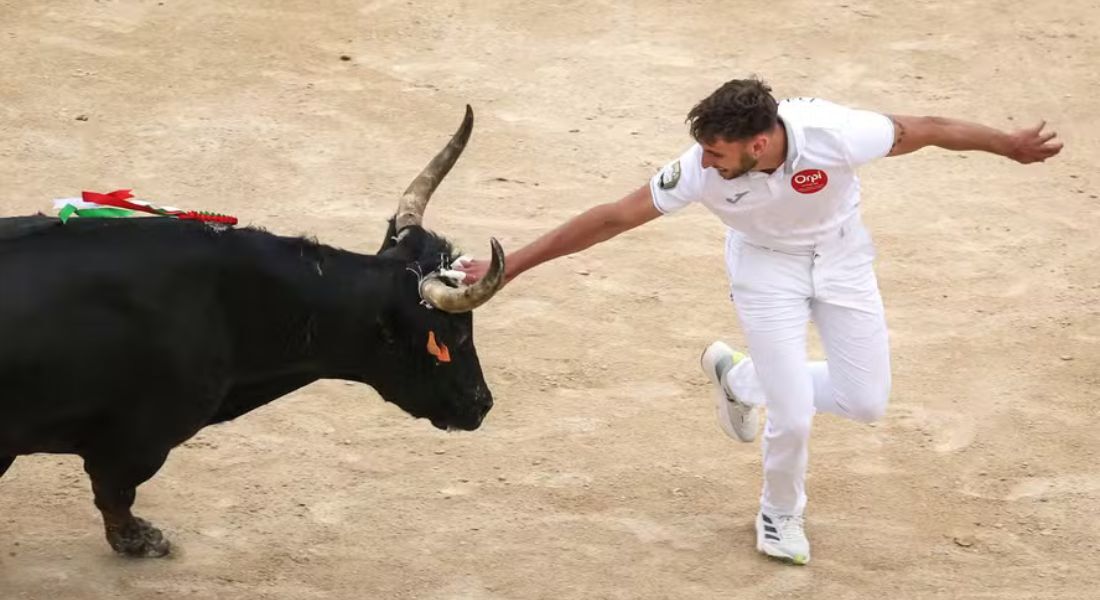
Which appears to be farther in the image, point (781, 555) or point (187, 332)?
point (781, 555)

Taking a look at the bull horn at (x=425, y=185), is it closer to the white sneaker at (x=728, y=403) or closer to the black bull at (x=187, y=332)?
the black bull at (x=187, y=332)

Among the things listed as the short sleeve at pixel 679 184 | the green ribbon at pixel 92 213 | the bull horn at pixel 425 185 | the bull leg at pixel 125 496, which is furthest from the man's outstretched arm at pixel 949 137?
the bull leg at pixel 125 496

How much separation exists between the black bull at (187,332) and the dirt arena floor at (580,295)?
606mm

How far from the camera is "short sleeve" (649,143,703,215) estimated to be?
243 inches

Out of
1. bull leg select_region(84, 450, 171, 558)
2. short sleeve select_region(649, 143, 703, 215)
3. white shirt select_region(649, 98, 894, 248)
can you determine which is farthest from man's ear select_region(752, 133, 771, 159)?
bull leg select_region(84, 450, 171, 558)

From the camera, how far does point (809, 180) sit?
616 cm

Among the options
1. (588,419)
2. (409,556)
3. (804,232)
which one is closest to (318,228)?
(588,419)

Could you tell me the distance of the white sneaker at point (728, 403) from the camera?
7289mm

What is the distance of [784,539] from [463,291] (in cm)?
174

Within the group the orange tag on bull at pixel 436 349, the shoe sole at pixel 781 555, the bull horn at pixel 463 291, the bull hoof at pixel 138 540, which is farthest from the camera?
the shoe sole at pixel 781 555

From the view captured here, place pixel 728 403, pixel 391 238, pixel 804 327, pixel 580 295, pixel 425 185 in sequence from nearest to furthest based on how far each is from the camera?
pixel 804 327, pixel 391 238, pixel 425 185, pixel 728 403, pixel 580 295

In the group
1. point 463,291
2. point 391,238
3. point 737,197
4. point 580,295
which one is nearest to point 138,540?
point 391,238

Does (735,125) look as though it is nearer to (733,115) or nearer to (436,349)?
(733,115)

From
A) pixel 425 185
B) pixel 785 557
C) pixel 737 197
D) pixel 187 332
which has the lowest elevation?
pixel 785 557
